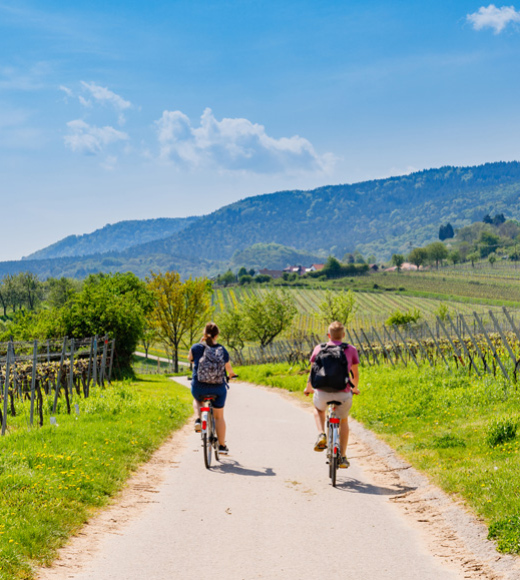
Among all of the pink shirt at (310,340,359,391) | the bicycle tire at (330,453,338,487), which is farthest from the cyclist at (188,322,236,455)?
the bicycle tire at (330,453,338,487)

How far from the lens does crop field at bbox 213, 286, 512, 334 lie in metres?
86.6

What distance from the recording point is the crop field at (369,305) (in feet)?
284

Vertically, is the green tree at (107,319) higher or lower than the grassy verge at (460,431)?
higher

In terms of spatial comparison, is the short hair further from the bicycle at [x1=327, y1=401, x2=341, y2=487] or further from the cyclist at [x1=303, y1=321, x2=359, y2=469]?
the bicycle at [x1=327, y1=401, x2=341, y2=487]

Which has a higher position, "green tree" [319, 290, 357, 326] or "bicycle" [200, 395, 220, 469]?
"bicycle" [200, 395, 220, 469]

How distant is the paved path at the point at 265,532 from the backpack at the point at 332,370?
1423 millimetres

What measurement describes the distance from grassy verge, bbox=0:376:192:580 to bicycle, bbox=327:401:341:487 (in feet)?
9.86

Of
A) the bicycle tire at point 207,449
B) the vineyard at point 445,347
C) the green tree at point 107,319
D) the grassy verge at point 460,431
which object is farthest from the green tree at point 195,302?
the bicycle tire at point 207,449

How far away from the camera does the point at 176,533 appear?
6.49 m

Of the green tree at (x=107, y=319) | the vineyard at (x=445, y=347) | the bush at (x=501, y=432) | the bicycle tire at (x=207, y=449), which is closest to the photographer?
the bush at (x=501, y=432)

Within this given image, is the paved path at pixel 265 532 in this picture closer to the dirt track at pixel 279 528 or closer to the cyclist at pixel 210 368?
the dirt track at pixel 279 528

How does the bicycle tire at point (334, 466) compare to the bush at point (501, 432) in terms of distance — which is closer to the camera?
the bicycle tire at point (334, 466)

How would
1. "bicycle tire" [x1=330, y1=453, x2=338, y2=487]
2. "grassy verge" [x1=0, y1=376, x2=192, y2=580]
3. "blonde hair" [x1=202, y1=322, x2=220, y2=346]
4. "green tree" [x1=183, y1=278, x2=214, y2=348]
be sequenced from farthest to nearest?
"green tree" [x1=183, y1=278, x2=214, y2=348] < "blonde hair" [x1=202, y1=322, x2=220, y2=346] < "bicycle tire" [x1=330, y1=453, x2=338, y2=487] < "grassy verge" [x1=0, y1=376, x2=192, y2=580]

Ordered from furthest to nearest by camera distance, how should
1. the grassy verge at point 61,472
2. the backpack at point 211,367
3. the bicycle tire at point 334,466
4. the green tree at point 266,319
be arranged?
the green tree at point 266,319, the backpack at point 211,367, the bicycle tire at point 334,466, the grassy verge at point 61,472
